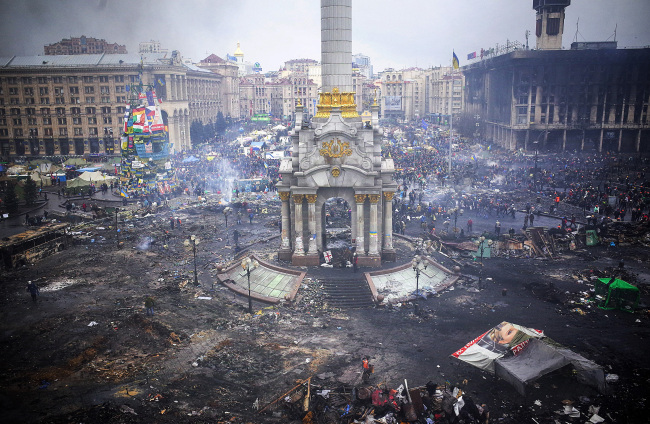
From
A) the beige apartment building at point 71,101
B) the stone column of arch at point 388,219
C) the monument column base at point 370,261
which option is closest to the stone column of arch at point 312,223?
the monument column base at point 370,261

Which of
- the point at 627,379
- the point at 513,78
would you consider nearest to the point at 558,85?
the point at 513,78

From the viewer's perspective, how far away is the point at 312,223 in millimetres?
32156

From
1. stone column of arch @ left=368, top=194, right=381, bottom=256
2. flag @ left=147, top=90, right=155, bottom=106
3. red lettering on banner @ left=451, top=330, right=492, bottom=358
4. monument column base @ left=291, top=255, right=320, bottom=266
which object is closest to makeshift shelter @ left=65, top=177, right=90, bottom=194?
flag @ left=147, top=90, right=155, bottom=106

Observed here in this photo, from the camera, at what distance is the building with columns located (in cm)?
3127

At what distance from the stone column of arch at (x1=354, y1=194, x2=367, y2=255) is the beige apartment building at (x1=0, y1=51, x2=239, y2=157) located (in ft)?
249

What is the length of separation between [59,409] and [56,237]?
26.3m

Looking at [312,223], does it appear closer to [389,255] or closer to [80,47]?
[389,255]

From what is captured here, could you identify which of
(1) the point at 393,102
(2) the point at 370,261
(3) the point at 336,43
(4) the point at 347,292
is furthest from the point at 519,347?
(1) the point at 393,102

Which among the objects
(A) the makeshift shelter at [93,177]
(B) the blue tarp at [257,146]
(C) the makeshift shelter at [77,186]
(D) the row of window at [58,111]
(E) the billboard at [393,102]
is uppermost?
(E) the billboard at [393,102]

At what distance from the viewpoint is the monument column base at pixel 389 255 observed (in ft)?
108

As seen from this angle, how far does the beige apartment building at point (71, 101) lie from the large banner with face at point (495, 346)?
87809mm

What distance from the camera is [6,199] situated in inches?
2013

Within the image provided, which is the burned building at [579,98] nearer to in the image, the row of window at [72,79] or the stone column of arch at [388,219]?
the stone column of arch at [388,219]

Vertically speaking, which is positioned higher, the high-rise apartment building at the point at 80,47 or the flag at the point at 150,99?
the high-rise apartment building at the point at 80,47
